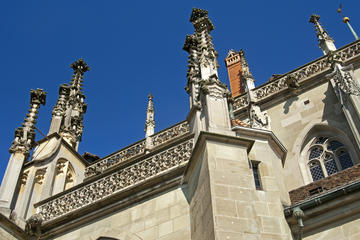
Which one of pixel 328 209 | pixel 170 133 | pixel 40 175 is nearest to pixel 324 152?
pixel 170 133

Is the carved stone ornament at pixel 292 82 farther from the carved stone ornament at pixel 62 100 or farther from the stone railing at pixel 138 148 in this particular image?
the carved stone ornament at pixel 62 100

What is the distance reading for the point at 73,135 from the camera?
1341 cm

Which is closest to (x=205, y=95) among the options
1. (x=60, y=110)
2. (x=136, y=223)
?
(x=136, y=223)

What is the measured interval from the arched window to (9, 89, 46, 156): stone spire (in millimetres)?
7485

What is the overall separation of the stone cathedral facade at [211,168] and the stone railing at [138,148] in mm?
45

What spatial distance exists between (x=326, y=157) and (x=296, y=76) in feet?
10.9

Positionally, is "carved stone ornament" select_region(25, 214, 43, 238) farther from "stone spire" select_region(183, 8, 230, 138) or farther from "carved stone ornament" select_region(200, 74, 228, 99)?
"carved stone ornament" select_region(200, 74, 228, 99)

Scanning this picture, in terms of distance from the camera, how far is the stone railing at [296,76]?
1383cm

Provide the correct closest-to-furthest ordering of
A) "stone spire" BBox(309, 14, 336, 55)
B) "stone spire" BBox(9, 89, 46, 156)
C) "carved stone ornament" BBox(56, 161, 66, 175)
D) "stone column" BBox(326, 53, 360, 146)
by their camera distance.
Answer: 1. "stone column" BBox(326, 53, 360, 146)
2. "stone spire" BBox(9, 89, 46, 156)
3. "carved stone ornament" BBox(56, 161, 66, 175)
4. "stone spire" BBox(309, 14, 336, 55)

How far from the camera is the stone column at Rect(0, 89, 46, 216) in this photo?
10.0 m

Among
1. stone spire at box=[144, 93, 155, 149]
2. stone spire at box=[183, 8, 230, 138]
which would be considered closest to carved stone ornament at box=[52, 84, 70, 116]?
stone spire at box=[144, 93, 155, 149]

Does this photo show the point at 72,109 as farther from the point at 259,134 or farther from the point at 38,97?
the point at 259,134

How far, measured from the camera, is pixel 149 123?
52.4ft

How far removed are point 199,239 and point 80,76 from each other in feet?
35.9
